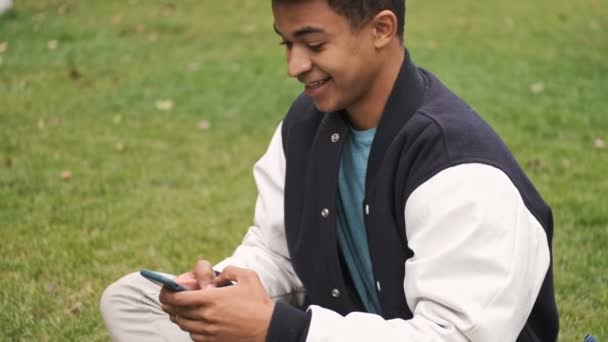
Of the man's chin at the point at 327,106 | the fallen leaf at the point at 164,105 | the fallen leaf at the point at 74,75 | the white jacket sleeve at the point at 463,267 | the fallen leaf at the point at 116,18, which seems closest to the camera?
the white jacket sleeve at the point at 463,267

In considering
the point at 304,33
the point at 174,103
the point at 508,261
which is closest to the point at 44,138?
the point at 174,103

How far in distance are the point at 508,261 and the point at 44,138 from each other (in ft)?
15.0

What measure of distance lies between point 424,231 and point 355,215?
1.55 ft

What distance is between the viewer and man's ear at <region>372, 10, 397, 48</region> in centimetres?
242

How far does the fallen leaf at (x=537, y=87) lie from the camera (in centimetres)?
704

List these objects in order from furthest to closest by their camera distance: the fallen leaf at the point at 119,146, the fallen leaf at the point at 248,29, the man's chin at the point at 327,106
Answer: the fallen leaf at the point at 248,29 < the fallen leaf at the point at 119,146 < the man's chin at the point at 327,106

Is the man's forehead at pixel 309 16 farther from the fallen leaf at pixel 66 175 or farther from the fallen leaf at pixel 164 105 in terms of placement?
the fallen leaf at pixel 164 105

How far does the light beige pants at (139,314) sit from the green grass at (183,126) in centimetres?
76

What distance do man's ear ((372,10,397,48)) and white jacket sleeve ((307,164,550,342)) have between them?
0.46 meters

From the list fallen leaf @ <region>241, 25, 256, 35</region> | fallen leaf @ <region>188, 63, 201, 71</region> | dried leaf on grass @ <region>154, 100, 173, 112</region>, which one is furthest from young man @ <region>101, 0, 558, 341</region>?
fallen leaf @ <region>241, 25, 256, 35</region>

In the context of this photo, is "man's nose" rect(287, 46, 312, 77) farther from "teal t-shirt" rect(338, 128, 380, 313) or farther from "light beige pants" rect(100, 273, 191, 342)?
"light beige pants" rect(100, 273, 191, 342)

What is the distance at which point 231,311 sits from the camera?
216 cm

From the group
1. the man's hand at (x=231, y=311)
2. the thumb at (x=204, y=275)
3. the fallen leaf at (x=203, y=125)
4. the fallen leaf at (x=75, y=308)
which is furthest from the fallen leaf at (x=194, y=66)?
the man's hand at (x=231, y=311)

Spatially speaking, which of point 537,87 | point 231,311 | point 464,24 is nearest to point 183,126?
point 537,87
